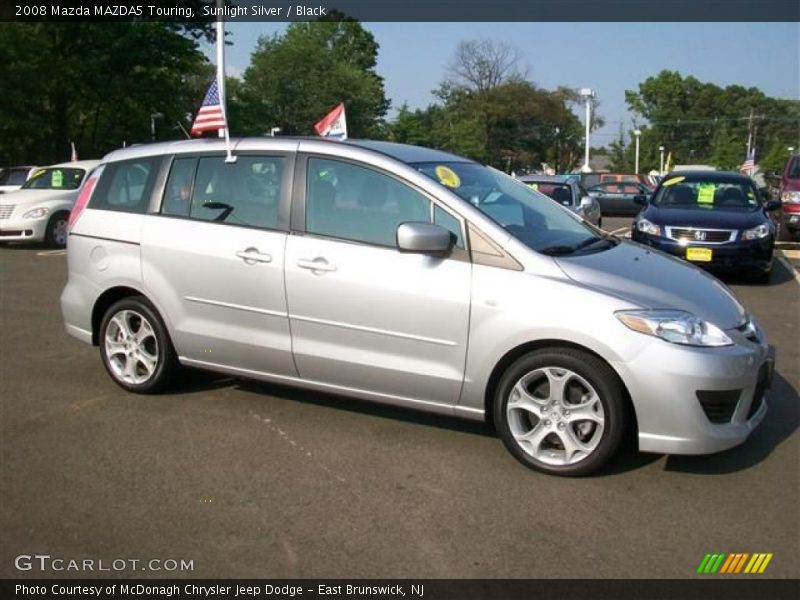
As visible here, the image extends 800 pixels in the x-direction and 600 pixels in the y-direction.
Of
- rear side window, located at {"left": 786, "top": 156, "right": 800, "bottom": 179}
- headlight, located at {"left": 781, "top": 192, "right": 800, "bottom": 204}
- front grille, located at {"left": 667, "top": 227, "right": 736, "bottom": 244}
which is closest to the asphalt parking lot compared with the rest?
front grille, located at {"left": 667, "top": 227, "right": 736, "bottom": 244}

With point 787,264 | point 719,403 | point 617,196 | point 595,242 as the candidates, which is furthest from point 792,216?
point 719,403

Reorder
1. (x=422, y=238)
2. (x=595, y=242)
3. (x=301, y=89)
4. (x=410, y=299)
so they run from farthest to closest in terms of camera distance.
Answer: (x=301, y=89), (x=595, y=242), (x=410, y=299), (x=422, y=238)

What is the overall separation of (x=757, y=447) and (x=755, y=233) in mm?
6145

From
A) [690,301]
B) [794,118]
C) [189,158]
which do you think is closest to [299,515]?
[690,301]

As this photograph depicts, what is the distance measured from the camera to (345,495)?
12.3 feet

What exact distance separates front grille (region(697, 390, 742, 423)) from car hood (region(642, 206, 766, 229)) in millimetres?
6474

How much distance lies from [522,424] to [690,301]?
1058 mm

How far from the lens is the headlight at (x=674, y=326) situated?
12.2ft

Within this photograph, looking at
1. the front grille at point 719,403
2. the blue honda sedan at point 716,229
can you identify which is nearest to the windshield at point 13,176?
the blue honda sedan at point 716,229

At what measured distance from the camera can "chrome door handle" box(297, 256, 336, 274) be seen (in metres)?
4.37

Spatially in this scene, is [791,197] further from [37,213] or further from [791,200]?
[37,213]

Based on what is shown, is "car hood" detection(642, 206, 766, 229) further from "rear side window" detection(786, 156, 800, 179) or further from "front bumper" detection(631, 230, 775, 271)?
"rear side window" detection(786, 156, 800, 179)

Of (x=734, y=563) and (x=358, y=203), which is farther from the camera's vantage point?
(x=358, y=203)
